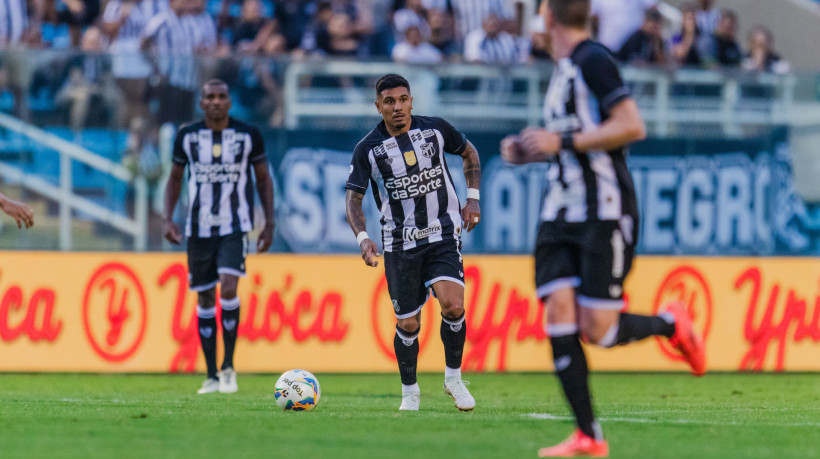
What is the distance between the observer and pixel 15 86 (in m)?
13.6

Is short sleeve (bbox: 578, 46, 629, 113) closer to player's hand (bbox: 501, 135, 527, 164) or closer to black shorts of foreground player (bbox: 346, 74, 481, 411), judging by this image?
player's hand (bbox: 501, 135, 527, 164)

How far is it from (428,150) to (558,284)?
2.84 m

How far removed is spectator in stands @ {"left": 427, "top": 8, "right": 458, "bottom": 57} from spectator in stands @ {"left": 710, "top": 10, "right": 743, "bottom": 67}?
352 cm

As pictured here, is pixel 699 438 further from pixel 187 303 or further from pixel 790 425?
pixel 187 303

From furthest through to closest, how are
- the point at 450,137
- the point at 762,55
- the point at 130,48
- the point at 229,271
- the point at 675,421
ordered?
the point at 762,55 → the point at 130,48 → the point at 229,271 → the point at 450,137 → the point at 675,421

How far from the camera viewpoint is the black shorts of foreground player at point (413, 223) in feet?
27.7

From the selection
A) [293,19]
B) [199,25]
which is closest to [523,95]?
[293,19]

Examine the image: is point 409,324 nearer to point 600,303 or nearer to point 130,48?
point 600,303

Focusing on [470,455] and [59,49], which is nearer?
[470,455]

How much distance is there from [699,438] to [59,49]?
934cm

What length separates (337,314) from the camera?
44.2 feet

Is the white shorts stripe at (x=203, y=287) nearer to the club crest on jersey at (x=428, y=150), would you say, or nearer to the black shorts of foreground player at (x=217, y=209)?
the black shorts of foreground player at (x=217, y=209)

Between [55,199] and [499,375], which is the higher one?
[55,199]

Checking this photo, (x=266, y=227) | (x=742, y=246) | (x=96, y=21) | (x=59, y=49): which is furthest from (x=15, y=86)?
(x=742, y=246)
